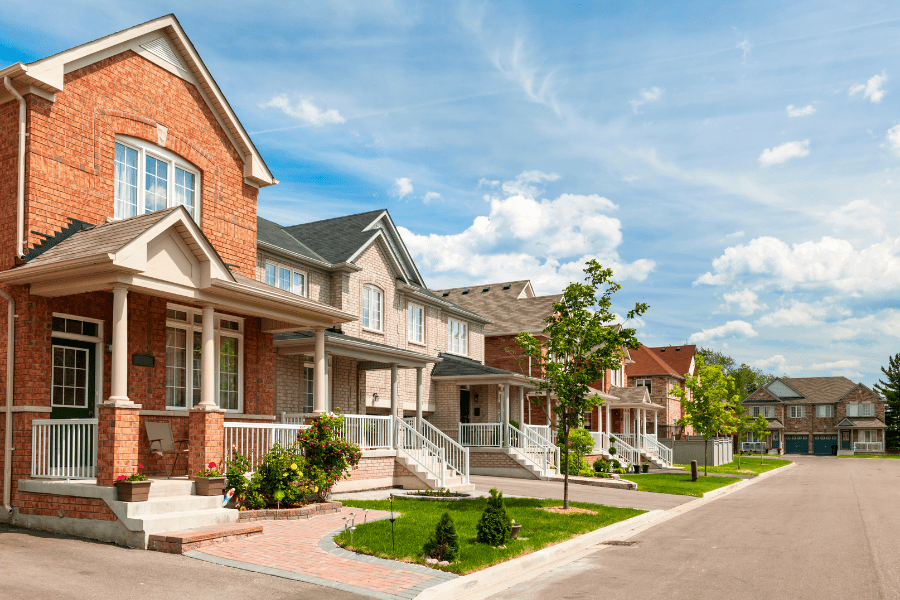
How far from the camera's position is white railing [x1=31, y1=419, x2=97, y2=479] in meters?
11.7

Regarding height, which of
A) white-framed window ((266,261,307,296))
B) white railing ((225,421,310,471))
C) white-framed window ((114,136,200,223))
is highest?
white-framed window ((114,136,200,223))

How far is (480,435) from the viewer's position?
1122 inches

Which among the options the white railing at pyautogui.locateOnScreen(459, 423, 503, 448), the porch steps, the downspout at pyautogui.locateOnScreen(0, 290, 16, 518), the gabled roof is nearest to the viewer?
the porch steps

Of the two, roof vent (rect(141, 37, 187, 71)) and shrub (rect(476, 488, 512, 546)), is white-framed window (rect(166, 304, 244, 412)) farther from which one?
shrub (rect(476, 488, 512, 546))

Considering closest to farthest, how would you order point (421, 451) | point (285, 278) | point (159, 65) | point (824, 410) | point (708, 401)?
1. point (159, 65)
2. point (421, 451)
3. point (285, 278)
4. point (708, 401)
5. point (824, 410)

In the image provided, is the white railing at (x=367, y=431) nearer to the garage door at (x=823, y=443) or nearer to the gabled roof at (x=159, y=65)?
the gabled roof at (x=159, y=65)

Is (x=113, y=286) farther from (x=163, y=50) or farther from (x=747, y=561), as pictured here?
(x=747, y=561)

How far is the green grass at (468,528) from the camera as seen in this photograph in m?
10.1

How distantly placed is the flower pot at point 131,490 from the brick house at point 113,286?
0.14 meters

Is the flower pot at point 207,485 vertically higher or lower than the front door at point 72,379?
lower

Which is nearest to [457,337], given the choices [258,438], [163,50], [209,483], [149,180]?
[258,438]

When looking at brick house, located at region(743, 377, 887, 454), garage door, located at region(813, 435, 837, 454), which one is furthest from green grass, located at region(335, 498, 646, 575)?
garage door, located at region(813, 435, 837, 454)

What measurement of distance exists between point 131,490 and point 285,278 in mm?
11634

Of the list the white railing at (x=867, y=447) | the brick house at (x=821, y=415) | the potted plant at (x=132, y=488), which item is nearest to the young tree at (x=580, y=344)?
the potted plant at (x=132, y=488)
